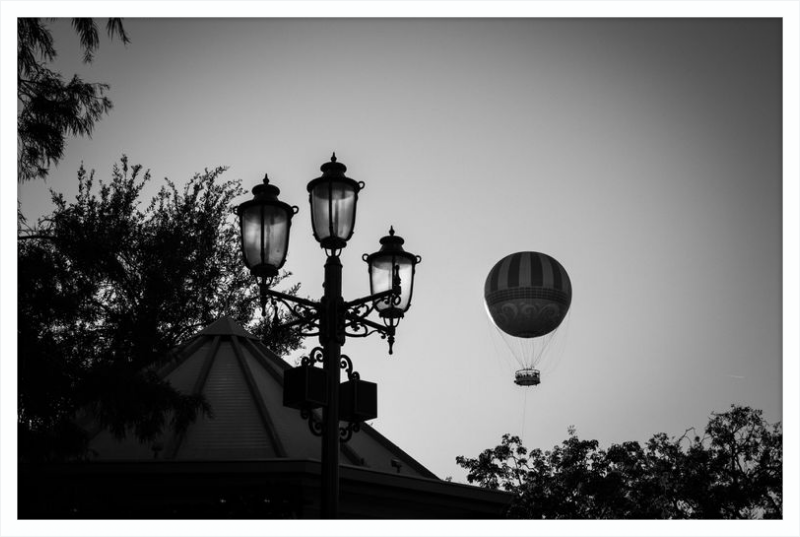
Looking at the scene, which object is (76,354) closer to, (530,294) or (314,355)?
(314,355)

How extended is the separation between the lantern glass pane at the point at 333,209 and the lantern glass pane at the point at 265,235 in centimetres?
33

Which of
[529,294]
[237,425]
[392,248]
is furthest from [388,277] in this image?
[529,294]

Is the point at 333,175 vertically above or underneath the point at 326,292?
above

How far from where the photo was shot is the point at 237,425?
12.1m

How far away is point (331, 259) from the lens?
867 centimetres

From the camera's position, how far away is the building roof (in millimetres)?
11414

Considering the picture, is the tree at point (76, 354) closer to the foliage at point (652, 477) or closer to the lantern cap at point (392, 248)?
the lantern cap at point (392, 248)

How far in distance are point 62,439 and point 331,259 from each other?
4251mm

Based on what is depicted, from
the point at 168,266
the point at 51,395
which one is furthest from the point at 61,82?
the point at 168,266

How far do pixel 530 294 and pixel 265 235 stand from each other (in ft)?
81.0

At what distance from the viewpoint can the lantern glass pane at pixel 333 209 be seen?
8.48 metres

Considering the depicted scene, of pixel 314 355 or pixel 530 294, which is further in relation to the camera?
pixel 530 294

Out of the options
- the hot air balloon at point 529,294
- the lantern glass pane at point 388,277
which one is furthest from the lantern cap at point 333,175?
the hot air balloon at point 529,294

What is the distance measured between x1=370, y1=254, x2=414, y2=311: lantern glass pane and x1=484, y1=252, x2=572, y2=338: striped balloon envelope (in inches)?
914
